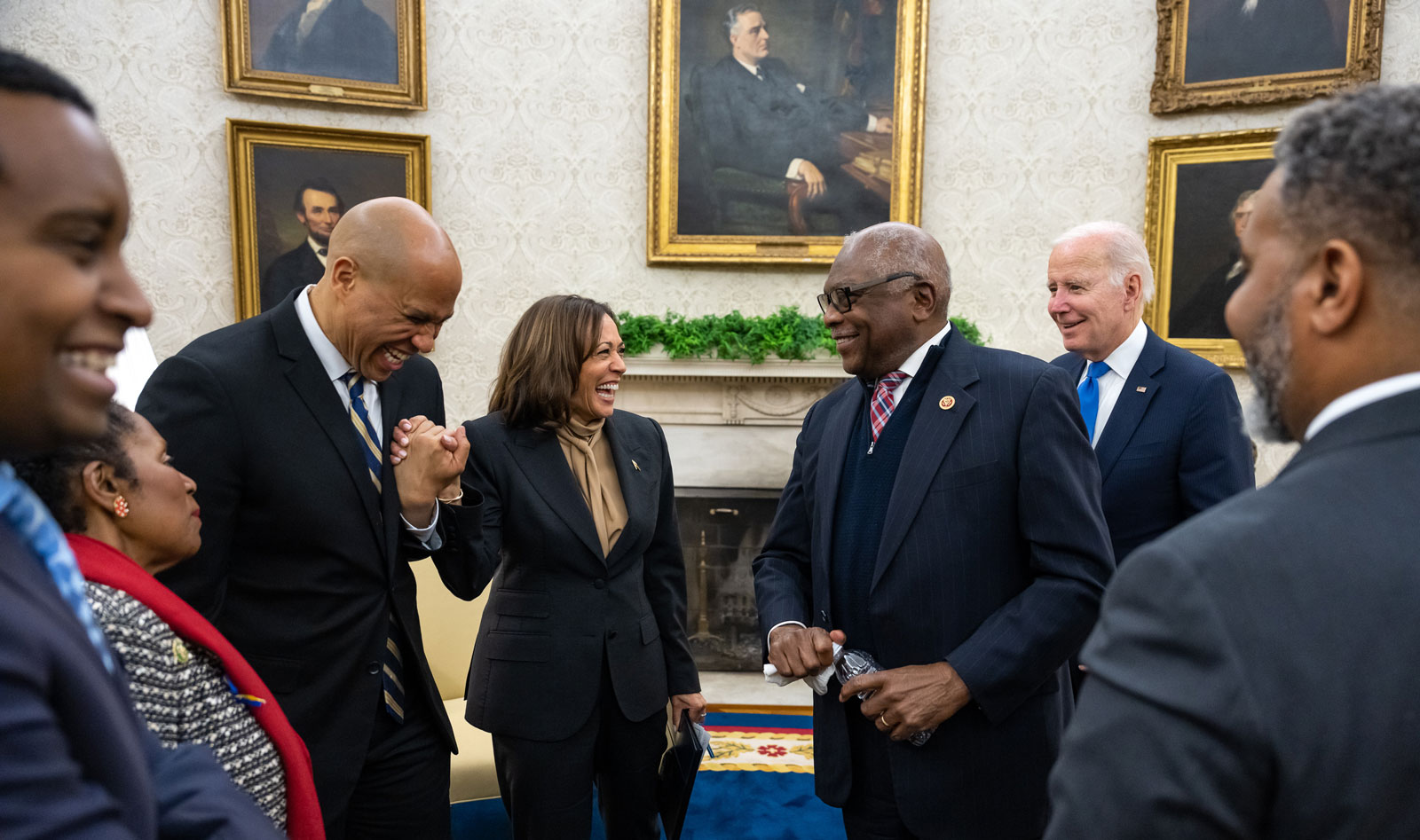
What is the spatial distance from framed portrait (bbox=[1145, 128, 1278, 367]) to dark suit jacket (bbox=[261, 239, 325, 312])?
5.26 meters

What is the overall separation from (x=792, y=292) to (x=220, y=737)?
4.96 metres

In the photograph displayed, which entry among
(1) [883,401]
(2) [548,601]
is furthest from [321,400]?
(1) [883,401]

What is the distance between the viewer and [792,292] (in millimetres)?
5965

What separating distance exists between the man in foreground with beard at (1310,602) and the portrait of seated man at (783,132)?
5076mm

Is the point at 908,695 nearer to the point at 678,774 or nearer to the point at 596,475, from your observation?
the point at 678,774

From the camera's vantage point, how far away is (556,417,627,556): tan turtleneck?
8.70 ft

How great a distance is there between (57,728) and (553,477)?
2031mm

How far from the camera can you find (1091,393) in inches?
114

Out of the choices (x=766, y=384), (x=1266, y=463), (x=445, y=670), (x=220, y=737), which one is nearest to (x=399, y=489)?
(x=220, y=737)

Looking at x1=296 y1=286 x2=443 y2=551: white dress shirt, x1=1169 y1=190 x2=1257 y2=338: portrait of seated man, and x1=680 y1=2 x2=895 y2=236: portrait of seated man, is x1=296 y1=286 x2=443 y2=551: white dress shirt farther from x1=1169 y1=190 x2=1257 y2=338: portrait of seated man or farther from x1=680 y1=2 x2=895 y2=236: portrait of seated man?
x1=1169 y1=190 x2=1257 y2=338: portrait of seated man

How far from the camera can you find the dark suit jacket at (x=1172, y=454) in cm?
254

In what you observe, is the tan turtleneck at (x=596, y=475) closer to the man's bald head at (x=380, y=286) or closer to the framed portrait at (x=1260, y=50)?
the man's bald head at (x=380, y=286)

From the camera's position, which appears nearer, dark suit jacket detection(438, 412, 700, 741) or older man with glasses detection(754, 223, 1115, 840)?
older man with glasses detection(754, 223, 1115, 840)

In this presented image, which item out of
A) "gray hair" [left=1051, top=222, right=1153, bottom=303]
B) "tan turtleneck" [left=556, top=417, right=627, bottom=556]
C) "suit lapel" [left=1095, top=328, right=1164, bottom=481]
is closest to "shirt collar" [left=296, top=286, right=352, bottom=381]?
"tan turtleneck" [left=556, top=417, right=627, bottom=556]
